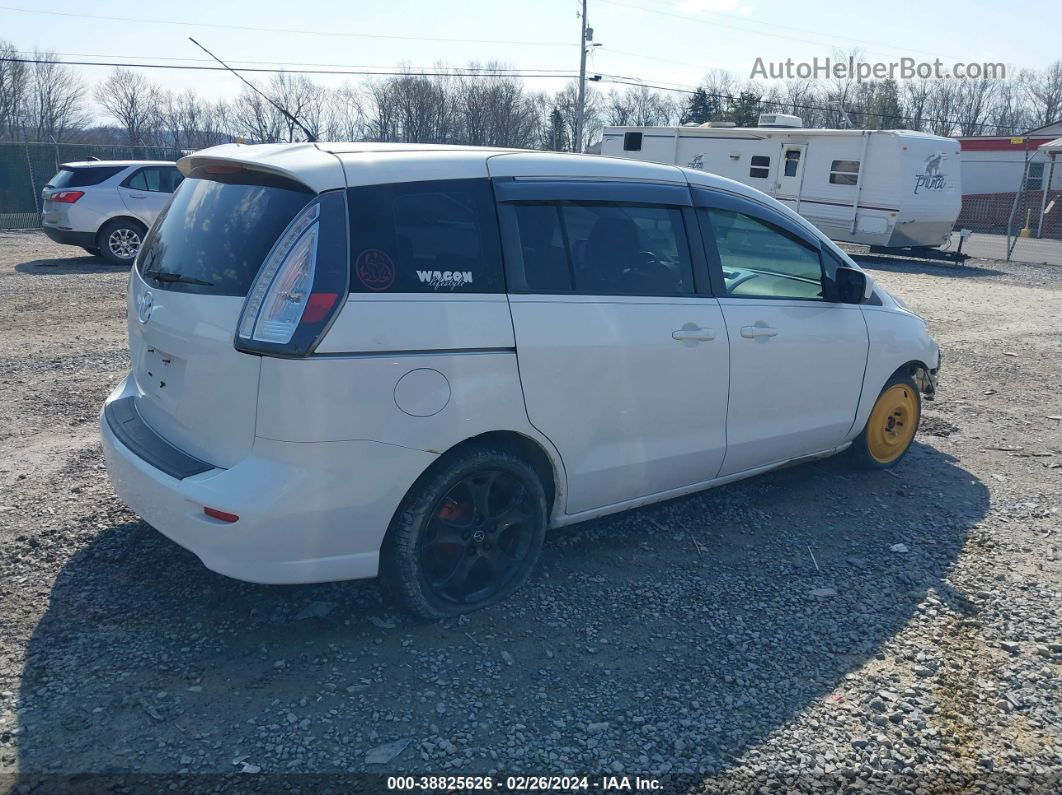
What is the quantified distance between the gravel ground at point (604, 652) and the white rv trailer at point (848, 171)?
56.0 ft

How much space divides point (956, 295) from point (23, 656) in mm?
15592

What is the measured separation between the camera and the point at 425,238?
11.0 ft

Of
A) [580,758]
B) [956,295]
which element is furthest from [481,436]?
[956,295]

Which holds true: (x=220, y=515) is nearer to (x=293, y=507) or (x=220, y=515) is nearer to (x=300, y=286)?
(x=293, y=507)

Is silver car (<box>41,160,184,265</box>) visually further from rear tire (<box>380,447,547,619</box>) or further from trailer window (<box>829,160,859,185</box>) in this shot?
trailer window (<box>829,160,859,185</box>)

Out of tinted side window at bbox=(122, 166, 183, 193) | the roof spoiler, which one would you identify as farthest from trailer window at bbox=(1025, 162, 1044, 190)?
the roof spoiler

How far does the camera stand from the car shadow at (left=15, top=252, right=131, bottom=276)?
1330 cm

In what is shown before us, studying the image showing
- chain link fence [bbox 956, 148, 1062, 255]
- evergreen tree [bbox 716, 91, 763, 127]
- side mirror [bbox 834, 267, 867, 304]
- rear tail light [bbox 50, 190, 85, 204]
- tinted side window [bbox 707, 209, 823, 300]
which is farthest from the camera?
evergreen tree [bbox 716, 91, 763, 127]

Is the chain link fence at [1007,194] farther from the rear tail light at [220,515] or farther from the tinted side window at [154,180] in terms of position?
the rear tail light at [220,515]

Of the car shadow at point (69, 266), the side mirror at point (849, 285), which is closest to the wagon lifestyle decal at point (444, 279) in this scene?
the side mirror at point (849, 285)

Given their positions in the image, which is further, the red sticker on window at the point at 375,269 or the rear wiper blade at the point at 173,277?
the rear wiper blade at the point at 173,277

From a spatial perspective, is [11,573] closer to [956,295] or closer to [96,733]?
[96,733]

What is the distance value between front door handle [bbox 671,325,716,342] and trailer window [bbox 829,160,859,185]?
749 inches

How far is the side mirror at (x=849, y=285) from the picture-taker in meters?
4.91
